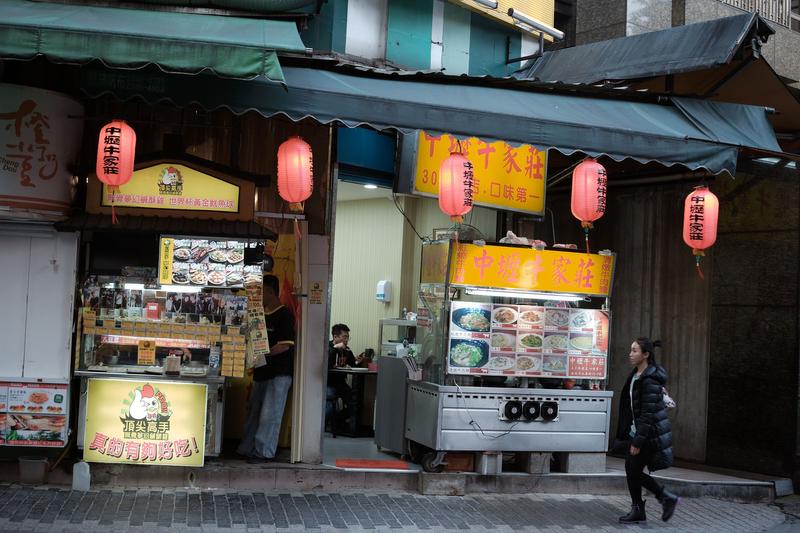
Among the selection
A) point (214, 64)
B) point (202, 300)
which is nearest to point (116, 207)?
point (202, 300)

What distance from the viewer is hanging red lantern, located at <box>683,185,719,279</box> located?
404 inches

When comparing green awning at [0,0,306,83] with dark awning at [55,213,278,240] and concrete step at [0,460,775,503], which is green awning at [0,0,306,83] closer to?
dark awning at [55,213,278,240]

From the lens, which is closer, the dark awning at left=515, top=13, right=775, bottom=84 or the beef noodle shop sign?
the beef noodle shop sign

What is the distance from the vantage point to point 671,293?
1261 centimetres

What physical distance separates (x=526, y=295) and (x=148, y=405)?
442 centimetres

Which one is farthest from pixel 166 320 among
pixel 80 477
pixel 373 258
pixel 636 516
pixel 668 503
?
pixel 668 503

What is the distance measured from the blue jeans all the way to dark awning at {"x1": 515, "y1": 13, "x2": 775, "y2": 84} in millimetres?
5601

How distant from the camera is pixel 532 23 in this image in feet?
42.6

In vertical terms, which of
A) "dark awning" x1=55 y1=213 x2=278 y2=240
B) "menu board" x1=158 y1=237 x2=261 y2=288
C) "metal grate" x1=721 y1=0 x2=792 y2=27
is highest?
"metal grate" x1=721 y1=0 x2=792 y2=27

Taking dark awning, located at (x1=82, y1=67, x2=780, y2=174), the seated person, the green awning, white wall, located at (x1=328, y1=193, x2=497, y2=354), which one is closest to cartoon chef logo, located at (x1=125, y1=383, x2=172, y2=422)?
dark awning, located at (x1=82, y1=67, x2=780, y2=174)

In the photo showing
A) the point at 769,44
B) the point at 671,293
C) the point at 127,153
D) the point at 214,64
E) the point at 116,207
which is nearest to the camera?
the point at 214,64

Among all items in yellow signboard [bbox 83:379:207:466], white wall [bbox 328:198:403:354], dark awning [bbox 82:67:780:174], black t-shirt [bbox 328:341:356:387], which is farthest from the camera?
white wall [bbox 328:198:403:354]

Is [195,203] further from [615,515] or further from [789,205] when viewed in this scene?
[789,205]

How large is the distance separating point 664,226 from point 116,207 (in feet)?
24.9
